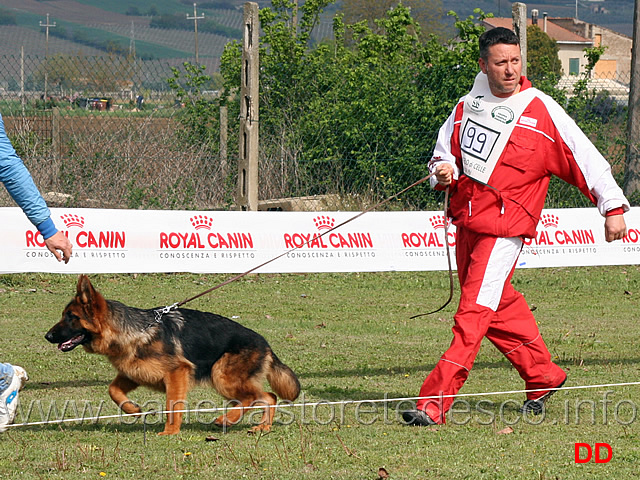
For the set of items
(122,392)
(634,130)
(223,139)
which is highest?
(634,130)

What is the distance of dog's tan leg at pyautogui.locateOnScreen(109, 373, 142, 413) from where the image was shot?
5707mm

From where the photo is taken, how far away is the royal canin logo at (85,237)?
8.16 metres

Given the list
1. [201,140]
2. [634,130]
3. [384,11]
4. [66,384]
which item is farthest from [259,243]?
[384,11]

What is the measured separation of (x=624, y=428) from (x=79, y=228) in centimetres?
509

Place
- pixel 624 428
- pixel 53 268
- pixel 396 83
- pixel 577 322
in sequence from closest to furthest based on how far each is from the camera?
pixel 624 428, pixel 53 268, pixel 577 322, pixel 396 83

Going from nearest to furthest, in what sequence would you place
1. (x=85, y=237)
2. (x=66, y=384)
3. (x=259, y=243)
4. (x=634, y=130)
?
(x=66, y=384) → (x=85, y=237) → (x=259, y=243) → (x=634, y=130)

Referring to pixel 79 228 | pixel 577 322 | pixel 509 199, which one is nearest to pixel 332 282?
pixel 577 322

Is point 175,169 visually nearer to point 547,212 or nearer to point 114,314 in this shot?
point 547,212

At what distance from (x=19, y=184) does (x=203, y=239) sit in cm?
356

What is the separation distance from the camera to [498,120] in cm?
566

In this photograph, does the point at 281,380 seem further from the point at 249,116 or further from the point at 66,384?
the point at 249,116

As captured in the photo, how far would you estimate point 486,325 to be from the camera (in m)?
5.65

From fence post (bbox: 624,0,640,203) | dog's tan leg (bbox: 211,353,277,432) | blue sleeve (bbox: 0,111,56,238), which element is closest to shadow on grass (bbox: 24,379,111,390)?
dog's tan leg (bbox: 211,353,277,432)

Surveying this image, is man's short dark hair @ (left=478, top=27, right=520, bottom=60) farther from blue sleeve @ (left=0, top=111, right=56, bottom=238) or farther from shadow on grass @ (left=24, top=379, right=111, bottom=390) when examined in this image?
shadow on grass @ (left=24, top=379, right=111, bottom=390)
